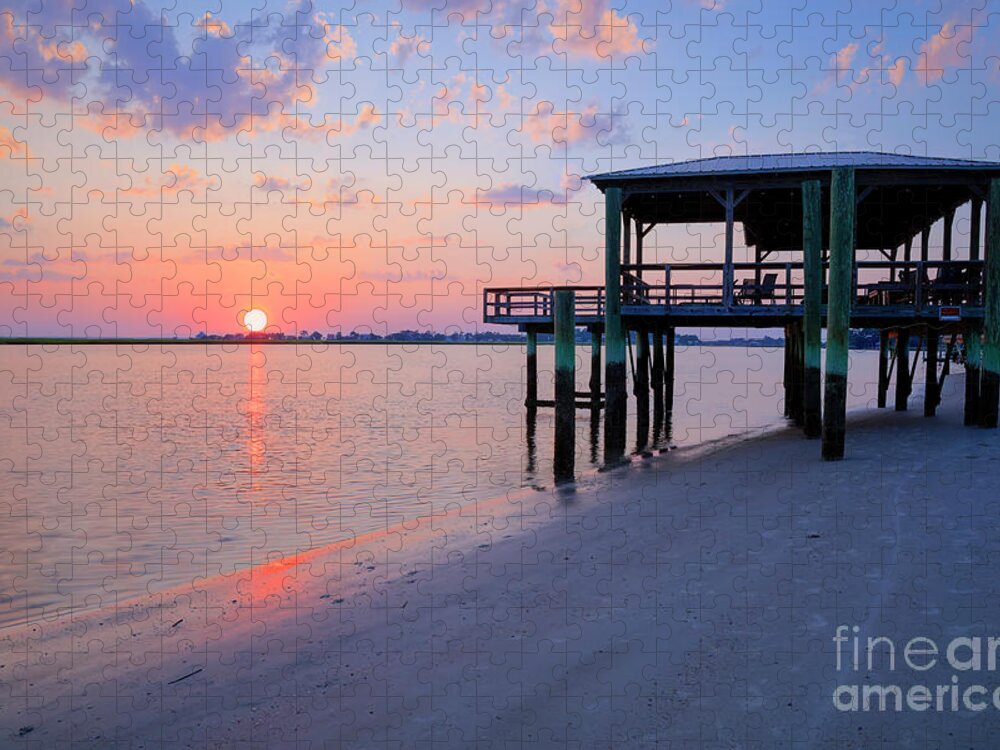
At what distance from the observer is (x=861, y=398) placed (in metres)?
46.6

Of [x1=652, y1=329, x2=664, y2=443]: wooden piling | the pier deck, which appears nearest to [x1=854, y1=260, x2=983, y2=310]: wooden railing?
the pier deck

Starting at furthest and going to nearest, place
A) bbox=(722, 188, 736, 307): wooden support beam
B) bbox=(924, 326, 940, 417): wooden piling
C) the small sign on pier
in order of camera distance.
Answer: bbox=(924, 326, 940, 417): wooden piling → bbox=(722, 188, 736, 307): wooden support beam → the small sign on pier

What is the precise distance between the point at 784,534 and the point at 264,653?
574cm

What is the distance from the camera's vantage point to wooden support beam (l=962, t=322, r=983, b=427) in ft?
55.5

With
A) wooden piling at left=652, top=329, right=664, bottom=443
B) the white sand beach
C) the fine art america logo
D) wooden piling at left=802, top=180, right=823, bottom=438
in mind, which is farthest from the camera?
wooden piling at left=652, top=329, right=664, bottom=443

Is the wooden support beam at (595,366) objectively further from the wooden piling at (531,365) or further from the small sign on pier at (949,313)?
the small sign on pier at (949,313)

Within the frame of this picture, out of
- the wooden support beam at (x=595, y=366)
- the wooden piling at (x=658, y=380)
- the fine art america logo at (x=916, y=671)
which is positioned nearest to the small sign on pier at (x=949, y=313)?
the wooden piling at (x=658, y=380)

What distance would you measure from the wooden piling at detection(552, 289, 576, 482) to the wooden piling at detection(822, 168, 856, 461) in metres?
5.21

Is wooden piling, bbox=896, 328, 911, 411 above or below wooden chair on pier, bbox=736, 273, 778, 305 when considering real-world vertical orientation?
below

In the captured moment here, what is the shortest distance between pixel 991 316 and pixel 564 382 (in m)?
9.50

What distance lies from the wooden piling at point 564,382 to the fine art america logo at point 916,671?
34.9 feet

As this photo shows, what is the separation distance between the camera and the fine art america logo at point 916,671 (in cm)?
455

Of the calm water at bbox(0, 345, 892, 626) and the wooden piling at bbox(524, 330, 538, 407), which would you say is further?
the wooden piling at bbox(524, 330, 538, 407)

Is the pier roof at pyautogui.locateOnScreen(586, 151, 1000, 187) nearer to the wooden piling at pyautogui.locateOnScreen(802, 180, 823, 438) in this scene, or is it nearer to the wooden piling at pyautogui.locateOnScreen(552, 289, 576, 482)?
the wooden piling at pyautogui.locateOnScreen(802, 180, 823, 438)
